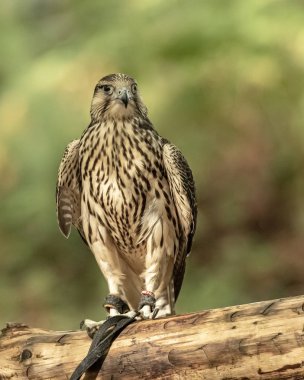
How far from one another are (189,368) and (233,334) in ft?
0.59

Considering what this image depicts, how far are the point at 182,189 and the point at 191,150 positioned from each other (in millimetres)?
2523

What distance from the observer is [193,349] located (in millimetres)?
3383

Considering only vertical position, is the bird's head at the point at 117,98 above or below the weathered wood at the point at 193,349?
above

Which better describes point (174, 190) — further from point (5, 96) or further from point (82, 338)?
point (5, 96)

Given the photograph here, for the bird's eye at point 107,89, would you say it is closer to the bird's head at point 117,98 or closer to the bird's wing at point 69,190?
the bird's head at point 117,98

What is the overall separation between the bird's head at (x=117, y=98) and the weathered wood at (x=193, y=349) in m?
1.00

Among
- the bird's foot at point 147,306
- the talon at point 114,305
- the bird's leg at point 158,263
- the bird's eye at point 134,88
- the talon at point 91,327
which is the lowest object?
the talon at point 91,327

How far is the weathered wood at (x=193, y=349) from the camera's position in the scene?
3232mm

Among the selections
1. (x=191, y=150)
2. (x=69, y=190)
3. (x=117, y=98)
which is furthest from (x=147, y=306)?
(x=191, y=150)

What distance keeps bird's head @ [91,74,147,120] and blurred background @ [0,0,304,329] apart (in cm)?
225

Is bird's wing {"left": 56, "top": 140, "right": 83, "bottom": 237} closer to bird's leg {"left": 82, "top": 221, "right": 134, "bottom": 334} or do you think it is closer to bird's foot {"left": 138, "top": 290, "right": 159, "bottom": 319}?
bird's leg {"left": 82, "top": 221, "right": 134, "bottom": 334}

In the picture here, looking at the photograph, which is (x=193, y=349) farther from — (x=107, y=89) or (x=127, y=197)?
(x=107, y=89)

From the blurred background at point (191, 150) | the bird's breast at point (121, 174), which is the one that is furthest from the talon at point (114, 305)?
the blurred background at point (191, 150)

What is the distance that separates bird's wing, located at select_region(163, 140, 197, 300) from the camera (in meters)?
4.25
